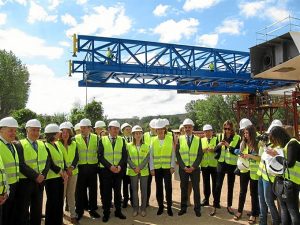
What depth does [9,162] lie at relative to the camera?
4.27 metres

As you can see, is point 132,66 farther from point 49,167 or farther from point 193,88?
point 49,167

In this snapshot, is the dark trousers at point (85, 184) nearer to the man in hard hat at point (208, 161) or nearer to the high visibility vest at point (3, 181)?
the high visibility vest at point (3, 181)

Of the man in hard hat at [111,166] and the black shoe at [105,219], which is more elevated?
the man in hard hat at [111,166]

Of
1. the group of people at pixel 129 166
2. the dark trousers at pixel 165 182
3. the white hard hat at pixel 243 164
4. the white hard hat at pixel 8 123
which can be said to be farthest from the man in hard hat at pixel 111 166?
the white hard hat at pixel 243 164

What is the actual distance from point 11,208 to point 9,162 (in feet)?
2.36

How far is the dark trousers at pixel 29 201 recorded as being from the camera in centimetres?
444

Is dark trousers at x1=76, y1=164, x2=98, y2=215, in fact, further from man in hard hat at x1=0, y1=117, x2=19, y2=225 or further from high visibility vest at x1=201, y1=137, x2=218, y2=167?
high visibility vest at x1=201, y1=137, x2=218, y2=167

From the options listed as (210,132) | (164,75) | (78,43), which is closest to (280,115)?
(164,75)

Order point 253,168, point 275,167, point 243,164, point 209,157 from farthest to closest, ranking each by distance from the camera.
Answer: point 209,157, point 243,164, point 253,168, point 275,167

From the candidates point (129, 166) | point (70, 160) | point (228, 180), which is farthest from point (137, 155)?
point (228, 180)

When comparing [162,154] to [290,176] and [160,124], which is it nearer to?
[160,124]

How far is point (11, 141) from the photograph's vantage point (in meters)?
4.44

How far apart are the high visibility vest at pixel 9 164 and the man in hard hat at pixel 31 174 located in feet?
0.66

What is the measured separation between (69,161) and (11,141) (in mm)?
1503
